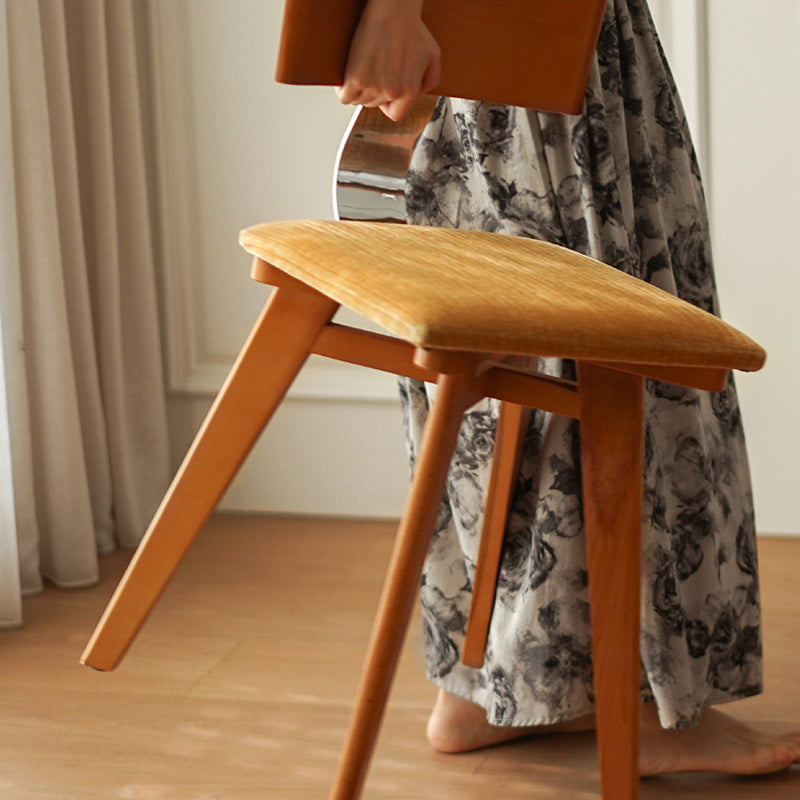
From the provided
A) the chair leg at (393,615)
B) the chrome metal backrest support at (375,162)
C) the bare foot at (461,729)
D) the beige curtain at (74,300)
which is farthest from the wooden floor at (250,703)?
the chrome metal backrest support at (375,162)

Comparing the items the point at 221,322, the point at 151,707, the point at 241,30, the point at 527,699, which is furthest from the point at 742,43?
the point at 151,707

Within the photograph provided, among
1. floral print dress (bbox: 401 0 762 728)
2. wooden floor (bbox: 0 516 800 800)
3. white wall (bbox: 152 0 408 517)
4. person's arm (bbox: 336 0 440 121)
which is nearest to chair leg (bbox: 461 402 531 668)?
floral print dress (bbox: 401 0 762 728)

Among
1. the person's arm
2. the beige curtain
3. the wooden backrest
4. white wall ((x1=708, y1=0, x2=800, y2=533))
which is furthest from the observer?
white wall ((x1=708, y1=0, x2=800, y2=533))

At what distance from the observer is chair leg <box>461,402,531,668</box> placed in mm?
1077

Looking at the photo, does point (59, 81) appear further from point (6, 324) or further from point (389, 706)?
point (389, 706)

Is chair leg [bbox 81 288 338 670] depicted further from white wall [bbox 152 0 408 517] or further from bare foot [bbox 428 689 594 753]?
white wall [bbox 152 0 408 517]

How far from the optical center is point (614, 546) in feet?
2.57

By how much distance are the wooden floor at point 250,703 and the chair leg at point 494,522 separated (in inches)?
5.5

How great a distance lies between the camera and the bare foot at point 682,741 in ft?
3.70

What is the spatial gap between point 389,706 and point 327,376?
853 mm

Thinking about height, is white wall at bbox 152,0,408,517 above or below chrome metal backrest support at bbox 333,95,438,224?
below

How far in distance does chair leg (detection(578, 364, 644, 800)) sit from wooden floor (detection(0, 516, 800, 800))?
33cm

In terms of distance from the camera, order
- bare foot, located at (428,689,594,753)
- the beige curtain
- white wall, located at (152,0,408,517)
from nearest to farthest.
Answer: bare foot, located at (428,689,594,753)
the beige curtain
white wall, located at (152,0,408,517)

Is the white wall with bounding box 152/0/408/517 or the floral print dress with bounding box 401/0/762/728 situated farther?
the white wall with bounding box 152/0/408/517
